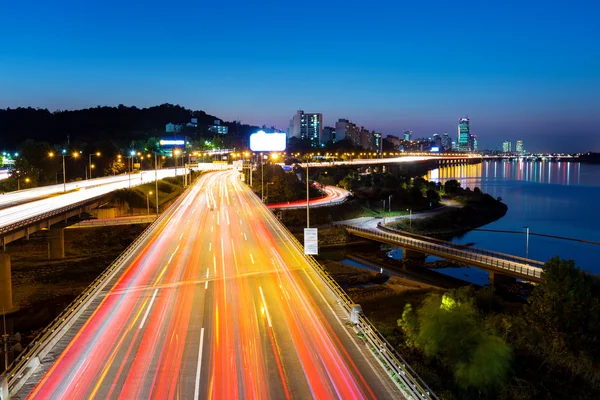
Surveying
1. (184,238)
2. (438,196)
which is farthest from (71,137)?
(184,238)

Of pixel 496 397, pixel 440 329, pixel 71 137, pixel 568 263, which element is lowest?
pixel 496 397

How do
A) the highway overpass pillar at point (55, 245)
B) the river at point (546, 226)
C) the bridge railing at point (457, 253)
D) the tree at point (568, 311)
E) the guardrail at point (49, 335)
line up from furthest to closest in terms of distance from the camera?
1. the river at point (546, 226)
2. the highway overpass pillar at point (55, 245)
3. the bridge railing at point (457, 253)
4. the tree at point (568, 311)
5. the guardrail at point (49, 335)

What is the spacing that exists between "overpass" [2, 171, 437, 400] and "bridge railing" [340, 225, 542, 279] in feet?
71.2

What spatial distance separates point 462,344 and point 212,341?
12.0m

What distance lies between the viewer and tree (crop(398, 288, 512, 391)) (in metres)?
21.5

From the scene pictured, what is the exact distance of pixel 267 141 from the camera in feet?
304

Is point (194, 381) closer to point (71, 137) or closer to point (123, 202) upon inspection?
point (123, 202)

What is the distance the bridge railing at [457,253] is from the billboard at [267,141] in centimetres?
2788

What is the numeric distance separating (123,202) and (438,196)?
253ft

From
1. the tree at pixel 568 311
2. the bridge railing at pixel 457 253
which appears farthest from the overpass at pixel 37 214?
the bridge railing at pixel 457 253

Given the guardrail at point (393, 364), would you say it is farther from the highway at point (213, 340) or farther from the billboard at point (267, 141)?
the billboard at point (267, 141)

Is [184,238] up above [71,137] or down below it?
below

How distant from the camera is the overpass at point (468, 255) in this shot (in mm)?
44034

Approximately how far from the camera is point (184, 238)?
4388 centimetres
